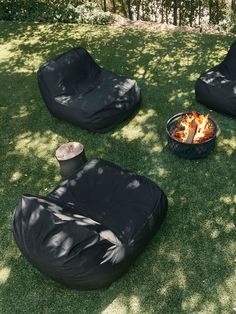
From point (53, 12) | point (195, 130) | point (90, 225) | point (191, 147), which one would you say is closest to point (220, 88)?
point (195, 130)

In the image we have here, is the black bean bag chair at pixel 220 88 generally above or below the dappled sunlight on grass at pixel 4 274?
above

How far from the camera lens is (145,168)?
314 inches

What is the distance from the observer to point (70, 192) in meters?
6.66

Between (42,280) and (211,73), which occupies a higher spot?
(211,73)

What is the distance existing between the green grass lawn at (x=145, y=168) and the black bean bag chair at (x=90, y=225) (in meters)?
0.50

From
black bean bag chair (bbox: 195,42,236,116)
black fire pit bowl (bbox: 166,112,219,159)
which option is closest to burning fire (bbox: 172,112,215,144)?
black fire pit bowl (bbox: 166,112,219,159)

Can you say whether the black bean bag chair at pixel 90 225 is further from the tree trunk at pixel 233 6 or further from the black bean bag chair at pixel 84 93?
the tree trunk at pixel 233 6

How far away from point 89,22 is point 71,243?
11054 millimetres

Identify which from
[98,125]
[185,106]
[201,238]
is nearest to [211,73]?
[185,106]

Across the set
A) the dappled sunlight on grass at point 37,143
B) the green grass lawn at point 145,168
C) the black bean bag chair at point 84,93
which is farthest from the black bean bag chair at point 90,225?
the black bean bag chair at point 84,93

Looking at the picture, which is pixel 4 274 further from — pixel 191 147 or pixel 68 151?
pixel 191 147

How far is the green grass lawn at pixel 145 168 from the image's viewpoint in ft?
19.2

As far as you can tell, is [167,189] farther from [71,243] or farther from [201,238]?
[71,243]

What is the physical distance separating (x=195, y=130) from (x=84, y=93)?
289 cm
